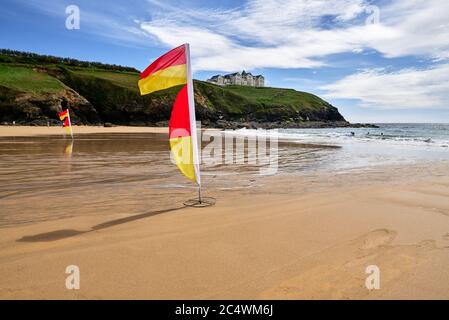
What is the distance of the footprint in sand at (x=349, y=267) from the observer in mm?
3112

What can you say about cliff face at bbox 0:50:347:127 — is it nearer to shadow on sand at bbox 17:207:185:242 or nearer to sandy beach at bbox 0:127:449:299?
sandy beach at bbox 0:127:449:299

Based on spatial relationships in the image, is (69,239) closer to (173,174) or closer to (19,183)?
(19,183)

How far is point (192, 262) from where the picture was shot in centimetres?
369

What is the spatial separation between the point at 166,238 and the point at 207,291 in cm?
149

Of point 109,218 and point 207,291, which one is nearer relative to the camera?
point 207,291

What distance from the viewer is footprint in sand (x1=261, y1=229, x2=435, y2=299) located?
3112 millimetres

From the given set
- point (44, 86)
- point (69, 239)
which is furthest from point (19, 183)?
point (44, 86)

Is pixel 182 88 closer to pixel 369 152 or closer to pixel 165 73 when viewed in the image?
pixel 165 73

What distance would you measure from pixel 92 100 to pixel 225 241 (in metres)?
69.9

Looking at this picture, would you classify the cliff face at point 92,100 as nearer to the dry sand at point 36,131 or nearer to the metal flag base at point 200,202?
the dry sand at point 36,131

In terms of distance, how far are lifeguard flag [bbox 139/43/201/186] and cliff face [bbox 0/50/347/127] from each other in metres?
50.3

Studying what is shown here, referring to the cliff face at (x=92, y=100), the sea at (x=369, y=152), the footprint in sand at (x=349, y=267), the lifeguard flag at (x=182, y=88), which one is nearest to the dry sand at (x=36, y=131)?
the cliff face at (x=92, y=100)

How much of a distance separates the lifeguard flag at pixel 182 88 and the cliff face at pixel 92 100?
5033 centimetres
